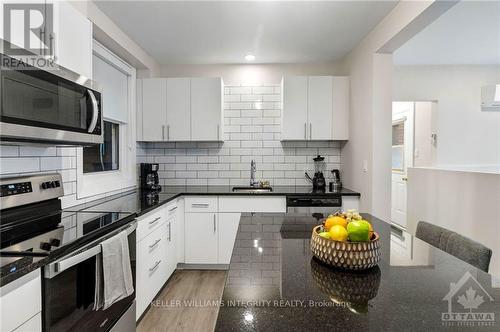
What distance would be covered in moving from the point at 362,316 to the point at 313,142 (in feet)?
10.0

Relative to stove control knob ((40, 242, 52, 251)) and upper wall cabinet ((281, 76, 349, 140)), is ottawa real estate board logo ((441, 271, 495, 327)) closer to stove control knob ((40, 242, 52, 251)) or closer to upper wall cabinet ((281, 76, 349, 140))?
stove control knob ((40, 242, 52, 251))

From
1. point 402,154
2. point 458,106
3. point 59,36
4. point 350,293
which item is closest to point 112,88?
point 59,36

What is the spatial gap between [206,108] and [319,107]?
1346 millimetres

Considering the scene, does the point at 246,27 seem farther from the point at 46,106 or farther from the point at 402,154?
the point at 402,154

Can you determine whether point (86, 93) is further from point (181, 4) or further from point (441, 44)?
point (441, 44)

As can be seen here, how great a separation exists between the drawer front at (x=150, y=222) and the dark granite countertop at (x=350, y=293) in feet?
3.83

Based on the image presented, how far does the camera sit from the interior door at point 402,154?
15.7 ft

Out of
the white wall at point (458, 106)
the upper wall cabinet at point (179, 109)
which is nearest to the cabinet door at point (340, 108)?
the white wall at point (458, 106)

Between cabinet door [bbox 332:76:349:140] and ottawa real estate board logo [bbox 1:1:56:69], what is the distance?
9.06ft

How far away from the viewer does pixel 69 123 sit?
1.50 meters

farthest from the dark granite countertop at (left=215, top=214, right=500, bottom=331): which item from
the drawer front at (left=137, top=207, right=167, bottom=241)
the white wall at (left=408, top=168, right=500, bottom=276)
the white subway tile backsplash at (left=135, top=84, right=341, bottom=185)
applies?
the white subway tile backsplash at (left=135, top=84, right=341, bottom=185)

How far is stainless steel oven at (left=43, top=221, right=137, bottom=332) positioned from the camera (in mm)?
1103

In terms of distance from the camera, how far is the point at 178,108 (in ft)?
11.0

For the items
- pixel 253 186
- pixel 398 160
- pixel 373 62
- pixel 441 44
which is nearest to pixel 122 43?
pixel 253 186
